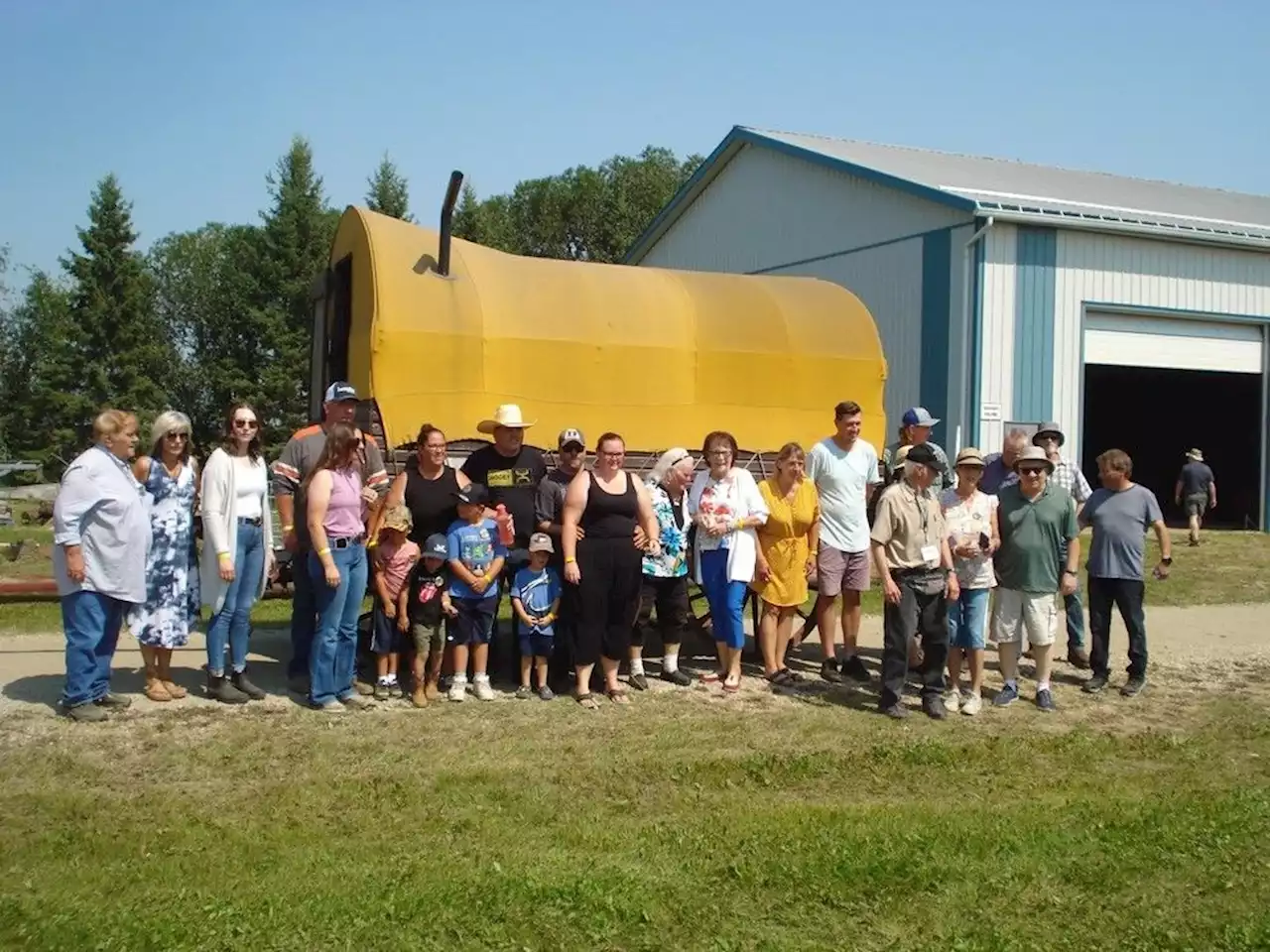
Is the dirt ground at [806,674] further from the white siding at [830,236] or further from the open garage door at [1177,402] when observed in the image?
the open garage door at [1177,402]

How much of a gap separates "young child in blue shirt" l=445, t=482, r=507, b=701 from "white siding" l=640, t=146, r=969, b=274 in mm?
11803

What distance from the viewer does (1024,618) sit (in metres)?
7.97

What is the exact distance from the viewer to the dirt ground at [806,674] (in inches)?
292

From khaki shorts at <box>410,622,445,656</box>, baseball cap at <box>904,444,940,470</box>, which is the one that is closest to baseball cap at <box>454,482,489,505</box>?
khaki shorts at <box>410,622,445,656</box>

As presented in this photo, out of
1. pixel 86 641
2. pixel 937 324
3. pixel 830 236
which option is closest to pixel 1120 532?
pixel 86 641

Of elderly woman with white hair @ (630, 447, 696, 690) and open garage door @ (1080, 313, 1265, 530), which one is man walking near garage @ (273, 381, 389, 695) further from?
open garage door @ (1080, 313, 1265, 530)

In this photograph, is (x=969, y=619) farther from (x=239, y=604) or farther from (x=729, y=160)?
Answer: (x=729, y=160)

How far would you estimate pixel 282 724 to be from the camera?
6848 millimetres

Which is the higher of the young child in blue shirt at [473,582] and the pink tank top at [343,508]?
the pink tank top at [343,508]

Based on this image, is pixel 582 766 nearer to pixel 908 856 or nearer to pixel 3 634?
pixel 908 856

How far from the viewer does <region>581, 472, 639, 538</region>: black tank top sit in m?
7.70

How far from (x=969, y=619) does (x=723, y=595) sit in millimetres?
1584

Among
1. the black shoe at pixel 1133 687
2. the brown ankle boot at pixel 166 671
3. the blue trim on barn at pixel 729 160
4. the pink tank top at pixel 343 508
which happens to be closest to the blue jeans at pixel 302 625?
the pink tank top at pixel 343 508

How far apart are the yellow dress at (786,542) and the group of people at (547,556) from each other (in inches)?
0.6
